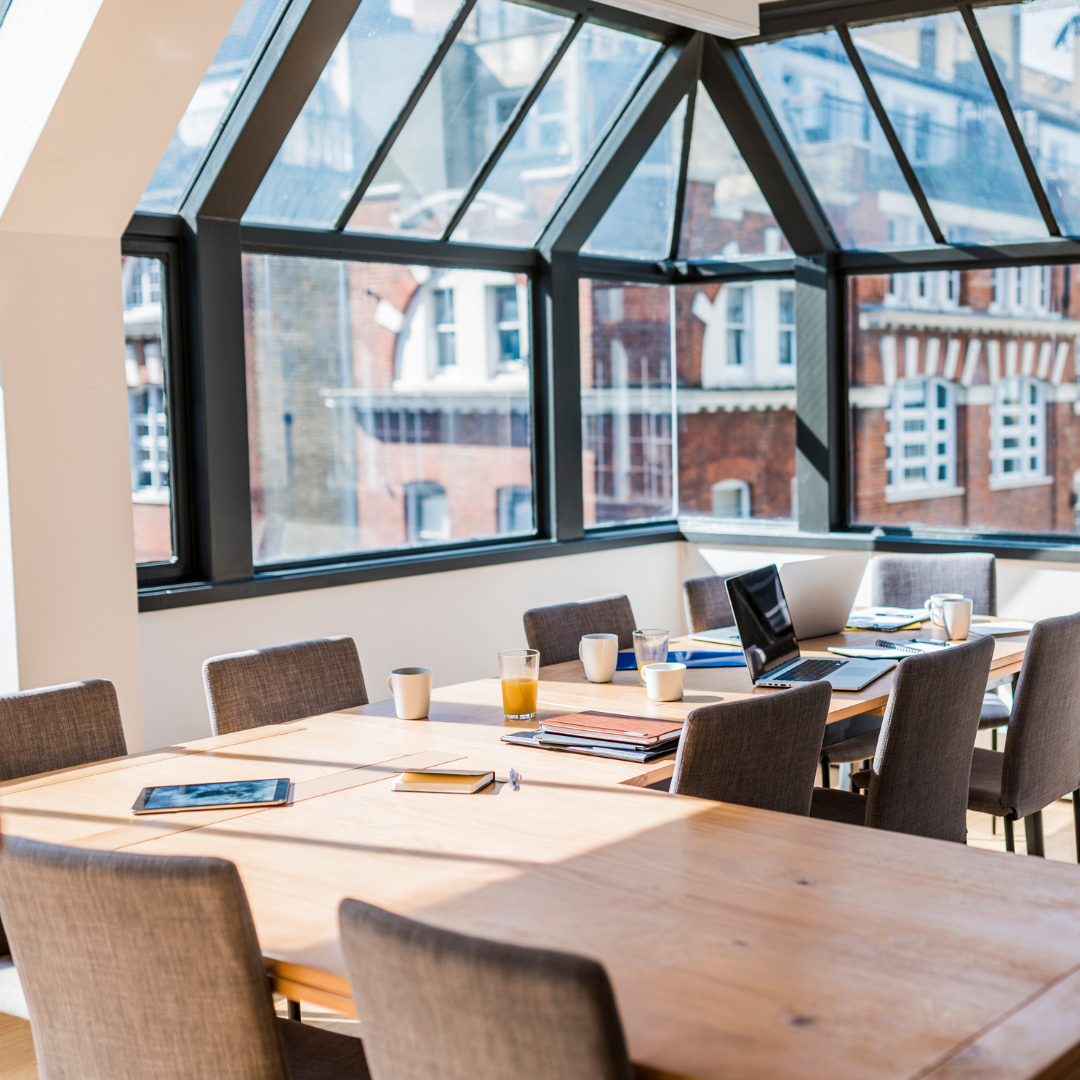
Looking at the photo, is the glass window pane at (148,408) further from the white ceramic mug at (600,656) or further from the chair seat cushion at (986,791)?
the chair seat cushion at (986,791)

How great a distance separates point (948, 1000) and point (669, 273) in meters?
5.81

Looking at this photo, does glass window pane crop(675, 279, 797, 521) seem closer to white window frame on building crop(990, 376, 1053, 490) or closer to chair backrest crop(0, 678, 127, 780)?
white window frame on building crop(990, 376, 1053, 490)

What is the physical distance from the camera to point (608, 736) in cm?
272

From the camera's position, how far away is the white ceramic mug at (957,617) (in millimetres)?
3920

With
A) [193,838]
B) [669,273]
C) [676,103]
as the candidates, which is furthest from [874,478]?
[193,838]

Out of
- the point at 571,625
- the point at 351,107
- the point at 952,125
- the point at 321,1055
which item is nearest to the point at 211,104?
the point at 351,107

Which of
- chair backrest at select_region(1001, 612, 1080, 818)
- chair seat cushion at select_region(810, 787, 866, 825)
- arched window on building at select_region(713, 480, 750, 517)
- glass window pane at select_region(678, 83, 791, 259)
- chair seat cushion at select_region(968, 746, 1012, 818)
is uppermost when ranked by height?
glass window pane at select_region(678, 83, 791, 259)

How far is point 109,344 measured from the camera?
3.94m

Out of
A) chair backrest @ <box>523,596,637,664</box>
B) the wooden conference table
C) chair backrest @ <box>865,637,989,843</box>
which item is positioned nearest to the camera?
the wooden conference table

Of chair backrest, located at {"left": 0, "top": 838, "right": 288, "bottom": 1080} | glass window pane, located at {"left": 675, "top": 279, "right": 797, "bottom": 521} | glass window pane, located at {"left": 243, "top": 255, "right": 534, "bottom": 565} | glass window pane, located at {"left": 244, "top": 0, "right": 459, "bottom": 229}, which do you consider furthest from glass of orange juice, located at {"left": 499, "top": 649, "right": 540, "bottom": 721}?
glass window pane, located at {"left": 675, "top": 279, "right": 797, "bottom": 521}

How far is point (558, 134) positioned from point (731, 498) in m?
2.15

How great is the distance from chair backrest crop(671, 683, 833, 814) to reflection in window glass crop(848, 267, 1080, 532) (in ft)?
12.3

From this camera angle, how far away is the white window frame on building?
587cm

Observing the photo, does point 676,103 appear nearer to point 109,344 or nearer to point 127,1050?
point 109,344
